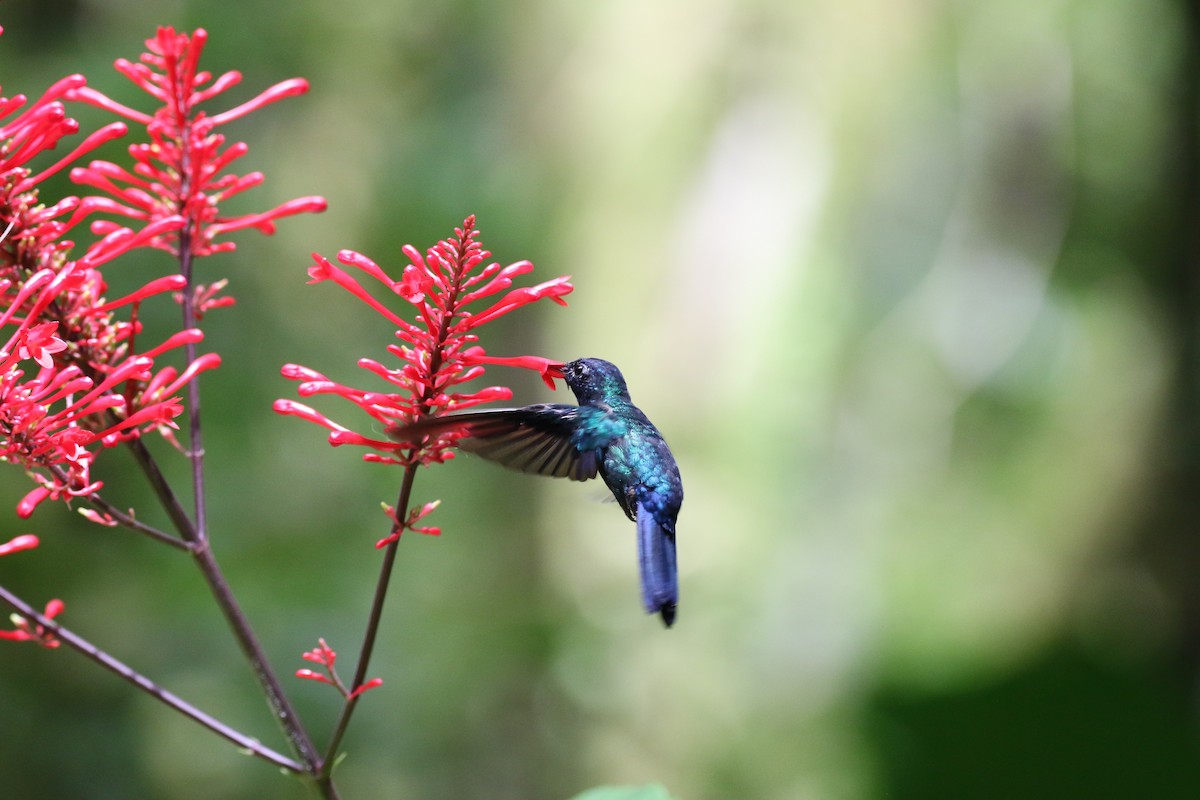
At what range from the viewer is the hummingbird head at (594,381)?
6.73 ft

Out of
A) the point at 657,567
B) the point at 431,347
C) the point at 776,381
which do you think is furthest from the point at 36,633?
the point at 776,381

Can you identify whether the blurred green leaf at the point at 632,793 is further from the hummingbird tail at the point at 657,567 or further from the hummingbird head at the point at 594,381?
the hummingbird head at the point at 594,381

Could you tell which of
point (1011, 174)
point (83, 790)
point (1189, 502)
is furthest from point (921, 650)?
point (83, 790)

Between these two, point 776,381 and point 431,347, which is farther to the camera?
point 776,381

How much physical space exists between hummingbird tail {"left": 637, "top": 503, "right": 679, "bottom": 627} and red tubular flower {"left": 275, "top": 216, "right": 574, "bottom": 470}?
0.40 metres

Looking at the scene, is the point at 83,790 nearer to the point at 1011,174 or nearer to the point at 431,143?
the point at 431,143

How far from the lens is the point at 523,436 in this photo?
182cm

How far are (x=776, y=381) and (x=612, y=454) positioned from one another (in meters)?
3.86

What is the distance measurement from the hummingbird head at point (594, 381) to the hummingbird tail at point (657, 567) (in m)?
0.24

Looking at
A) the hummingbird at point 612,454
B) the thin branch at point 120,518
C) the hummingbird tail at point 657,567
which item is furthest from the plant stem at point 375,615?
the hummingbird tail at point 657,567

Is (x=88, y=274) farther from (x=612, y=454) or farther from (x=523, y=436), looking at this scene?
(x=612, y=454)

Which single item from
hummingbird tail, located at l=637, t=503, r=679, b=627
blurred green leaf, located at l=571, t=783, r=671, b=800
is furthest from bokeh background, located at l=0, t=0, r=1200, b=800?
hummingbird tail, located at l=637, t=503, r=679, b=627

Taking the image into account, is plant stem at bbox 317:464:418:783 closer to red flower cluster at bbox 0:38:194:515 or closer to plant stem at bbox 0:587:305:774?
plant stem at bbox 0:587:305:774

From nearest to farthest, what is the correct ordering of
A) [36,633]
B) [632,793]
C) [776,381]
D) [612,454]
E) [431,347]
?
[431,347] < [36,633] < [632,793] < [612,454] < [776,381]
